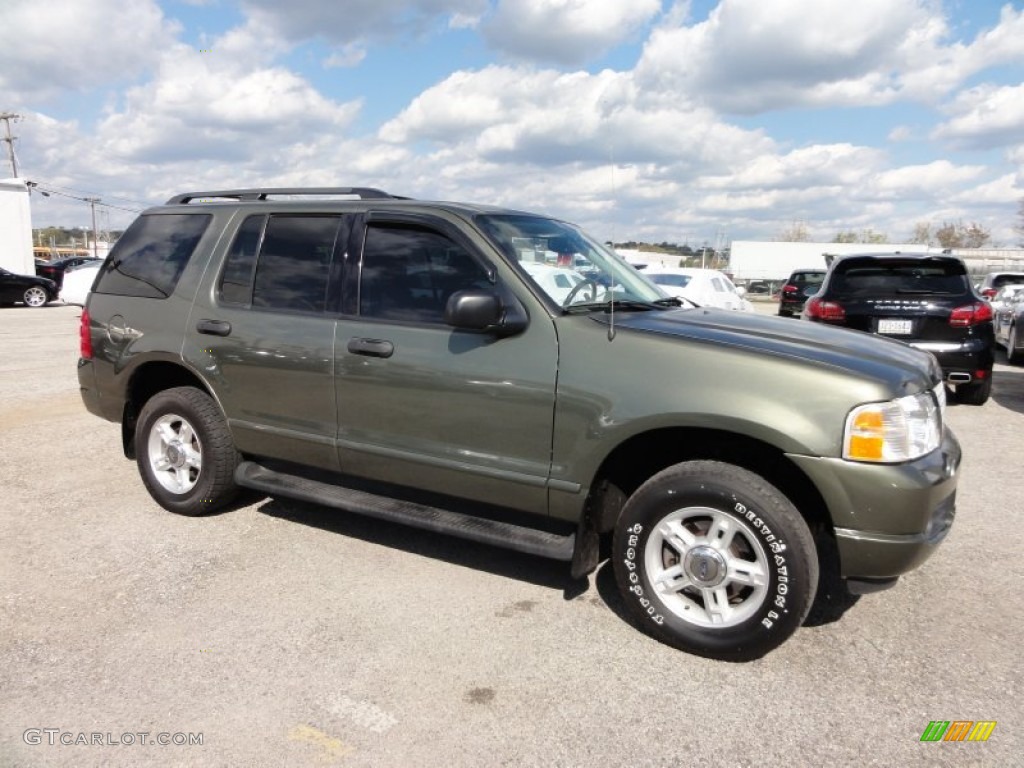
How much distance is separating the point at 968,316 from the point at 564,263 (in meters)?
5.51

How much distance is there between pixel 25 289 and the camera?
22984 millimetres

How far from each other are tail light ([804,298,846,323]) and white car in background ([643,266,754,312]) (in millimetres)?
4747

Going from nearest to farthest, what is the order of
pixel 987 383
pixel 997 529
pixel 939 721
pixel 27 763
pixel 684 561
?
pixel 27 763 → pixel 939 721 → pixel 684 561 → pixel 997 529 → pixel 987 383

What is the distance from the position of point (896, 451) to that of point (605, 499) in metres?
1.23

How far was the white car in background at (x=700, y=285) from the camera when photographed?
43.3ft

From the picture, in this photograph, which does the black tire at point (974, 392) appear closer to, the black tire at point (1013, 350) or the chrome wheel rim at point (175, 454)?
the black tire at point (1013, 350)

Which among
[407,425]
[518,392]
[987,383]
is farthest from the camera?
[987,383]

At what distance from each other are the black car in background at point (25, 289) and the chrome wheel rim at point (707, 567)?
2487cm

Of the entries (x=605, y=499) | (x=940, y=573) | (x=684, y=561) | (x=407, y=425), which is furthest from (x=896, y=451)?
(x=407, y=425)

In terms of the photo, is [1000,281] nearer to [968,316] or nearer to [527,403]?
[968,316]

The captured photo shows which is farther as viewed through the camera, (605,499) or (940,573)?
(940,573)

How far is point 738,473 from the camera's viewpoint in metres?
3.11

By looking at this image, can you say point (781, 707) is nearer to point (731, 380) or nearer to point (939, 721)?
point (939, 721)

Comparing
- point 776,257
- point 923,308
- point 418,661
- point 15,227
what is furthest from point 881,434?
point 776,257
